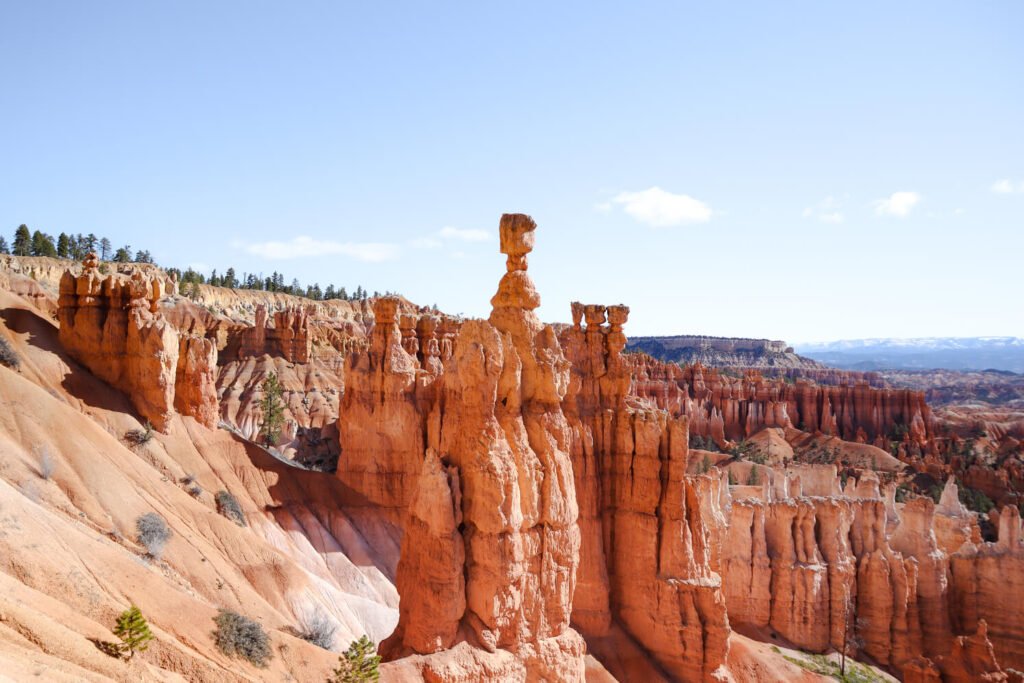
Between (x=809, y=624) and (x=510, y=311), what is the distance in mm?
22148

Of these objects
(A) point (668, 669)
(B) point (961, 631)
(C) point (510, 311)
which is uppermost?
(C) point (510, 311)

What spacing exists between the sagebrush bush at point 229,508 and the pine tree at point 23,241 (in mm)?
97043

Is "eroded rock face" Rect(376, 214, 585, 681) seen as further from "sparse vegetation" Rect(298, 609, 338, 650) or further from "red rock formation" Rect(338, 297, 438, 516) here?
"red rock formation" Rect(338, 297, 438, 516)

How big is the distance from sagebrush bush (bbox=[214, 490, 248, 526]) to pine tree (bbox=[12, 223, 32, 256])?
9704 centimetres

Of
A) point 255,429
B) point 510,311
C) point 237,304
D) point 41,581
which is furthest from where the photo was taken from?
point 237,304

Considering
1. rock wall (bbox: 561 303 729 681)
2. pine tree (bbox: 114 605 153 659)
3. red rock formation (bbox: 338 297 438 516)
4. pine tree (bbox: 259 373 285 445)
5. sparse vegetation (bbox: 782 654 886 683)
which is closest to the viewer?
pine tree (bbox: 114 605 153 659)

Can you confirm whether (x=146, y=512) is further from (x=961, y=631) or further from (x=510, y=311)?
(x=961, y=631)

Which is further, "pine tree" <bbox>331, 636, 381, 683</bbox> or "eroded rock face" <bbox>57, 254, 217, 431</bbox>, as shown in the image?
"eroded rock face" <bbox>57, 254, 217, 431</bbox>

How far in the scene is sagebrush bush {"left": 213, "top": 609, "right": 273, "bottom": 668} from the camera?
63.6ft

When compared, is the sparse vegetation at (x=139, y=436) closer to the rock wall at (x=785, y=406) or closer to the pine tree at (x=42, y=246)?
the rock wall at (x=785, y=406)

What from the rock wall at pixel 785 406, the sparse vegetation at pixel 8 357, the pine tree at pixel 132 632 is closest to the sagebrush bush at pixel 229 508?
the sparse vegetation at pixel 8 357

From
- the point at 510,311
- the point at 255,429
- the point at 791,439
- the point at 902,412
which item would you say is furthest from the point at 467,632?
the point at 902,412

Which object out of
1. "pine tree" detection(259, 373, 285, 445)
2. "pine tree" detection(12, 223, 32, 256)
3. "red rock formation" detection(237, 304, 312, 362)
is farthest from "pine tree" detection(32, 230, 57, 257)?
"pine tree" detection(259, 373, 285, 445)

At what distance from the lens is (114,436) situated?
32.8 metres
